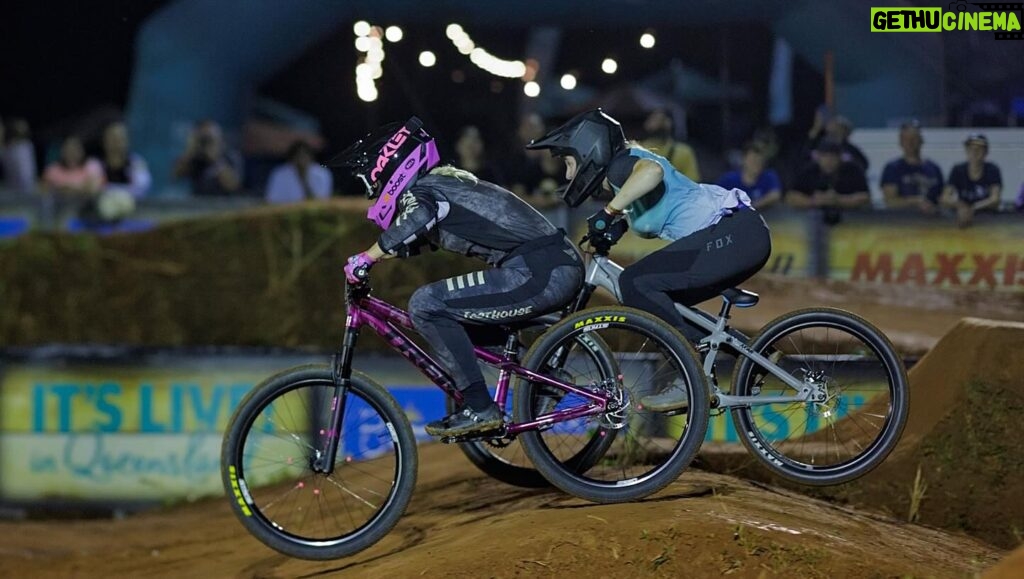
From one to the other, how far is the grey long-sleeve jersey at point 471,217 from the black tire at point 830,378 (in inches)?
47.7

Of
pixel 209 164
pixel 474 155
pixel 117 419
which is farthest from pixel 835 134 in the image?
pixel 117 419

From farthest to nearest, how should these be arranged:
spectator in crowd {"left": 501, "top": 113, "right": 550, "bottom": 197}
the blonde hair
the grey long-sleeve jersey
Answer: spectator in crowd {"left": 501, "top": 113, "right": 550, "bottom": 197} → the blonde hair → the grey long-sleeve jersey

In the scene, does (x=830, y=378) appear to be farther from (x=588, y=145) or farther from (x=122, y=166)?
(x=122, y=166)

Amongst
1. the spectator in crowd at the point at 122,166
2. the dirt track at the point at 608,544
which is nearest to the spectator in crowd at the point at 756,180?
the dirt track at the point at 608,544

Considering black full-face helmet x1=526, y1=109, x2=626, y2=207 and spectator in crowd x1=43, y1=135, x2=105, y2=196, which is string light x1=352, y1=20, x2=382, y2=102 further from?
black full-face helmet x1=526, y1=109, x2=626, y2=207

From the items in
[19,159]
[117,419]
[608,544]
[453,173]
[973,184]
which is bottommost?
[608,544]

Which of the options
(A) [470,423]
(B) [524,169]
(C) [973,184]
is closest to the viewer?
(A) [470,423]

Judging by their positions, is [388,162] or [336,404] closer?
[336,404]

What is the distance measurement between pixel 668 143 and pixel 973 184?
7.26 feet

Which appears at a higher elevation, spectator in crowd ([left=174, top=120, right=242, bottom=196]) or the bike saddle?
spectator in crowd ([left=174, top=120, right=242, bottom=196])

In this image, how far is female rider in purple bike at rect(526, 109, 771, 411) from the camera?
17.9 ft

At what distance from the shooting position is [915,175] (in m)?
8.70

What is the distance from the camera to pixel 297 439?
5.68 meters

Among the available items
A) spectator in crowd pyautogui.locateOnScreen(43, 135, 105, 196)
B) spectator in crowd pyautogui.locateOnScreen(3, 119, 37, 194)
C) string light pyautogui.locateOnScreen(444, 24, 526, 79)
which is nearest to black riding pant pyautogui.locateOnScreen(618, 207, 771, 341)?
string light pyautogui.locateOnScreen(444, 24, 526, 79)
